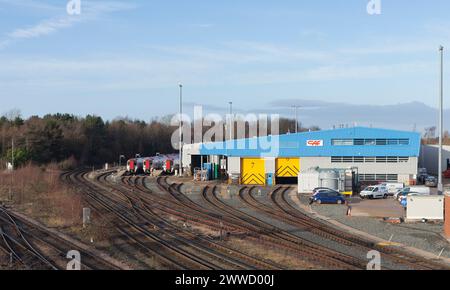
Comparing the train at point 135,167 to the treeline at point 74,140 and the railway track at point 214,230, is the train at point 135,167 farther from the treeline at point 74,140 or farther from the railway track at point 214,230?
the railway track at point 214,230

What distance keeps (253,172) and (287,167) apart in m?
2.90

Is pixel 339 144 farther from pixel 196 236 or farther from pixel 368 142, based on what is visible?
pixel 196 236

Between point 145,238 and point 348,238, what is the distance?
787cm

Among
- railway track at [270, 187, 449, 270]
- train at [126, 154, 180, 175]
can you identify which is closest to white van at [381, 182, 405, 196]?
railway track at [270, 187, 449, 270]

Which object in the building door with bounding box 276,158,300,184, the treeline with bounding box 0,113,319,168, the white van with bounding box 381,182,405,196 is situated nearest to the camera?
the white van with bounding box 381,182,405,196

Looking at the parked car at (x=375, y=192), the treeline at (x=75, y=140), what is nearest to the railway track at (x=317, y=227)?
the parked car at (x=375, y=192)

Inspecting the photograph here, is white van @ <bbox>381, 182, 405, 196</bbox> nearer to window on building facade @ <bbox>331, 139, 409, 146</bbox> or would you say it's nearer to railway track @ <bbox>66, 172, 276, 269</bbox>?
window on building facade @ <bbox>331, 139, 409, 146</bbox>

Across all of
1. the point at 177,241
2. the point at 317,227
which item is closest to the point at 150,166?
the point at 317,227

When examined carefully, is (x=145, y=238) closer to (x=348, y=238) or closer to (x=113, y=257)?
(x=113, y=257)

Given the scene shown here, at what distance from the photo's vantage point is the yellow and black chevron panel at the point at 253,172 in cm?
4838

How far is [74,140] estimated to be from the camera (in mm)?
82375

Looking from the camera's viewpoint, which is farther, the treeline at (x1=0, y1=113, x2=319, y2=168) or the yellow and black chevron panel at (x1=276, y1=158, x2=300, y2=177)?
the treeline at (x1=0, y1=113, x2=319, y2=168)

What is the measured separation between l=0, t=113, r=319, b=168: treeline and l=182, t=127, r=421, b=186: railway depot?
84.9 feet

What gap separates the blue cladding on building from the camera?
46062mm
